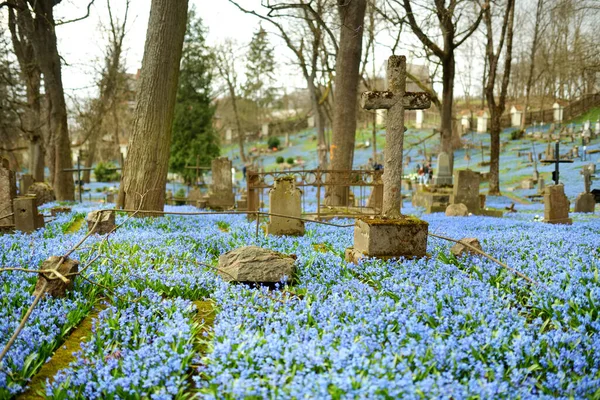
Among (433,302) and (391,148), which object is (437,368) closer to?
(433,302)

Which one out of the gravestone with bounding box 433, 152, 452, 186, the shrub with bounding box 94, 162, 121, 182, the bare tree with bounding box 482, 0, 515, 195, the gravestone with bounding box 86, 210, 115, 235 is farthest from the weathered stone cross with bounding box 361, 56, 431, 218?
the shrub with bounding box 94, 162, 121, 182

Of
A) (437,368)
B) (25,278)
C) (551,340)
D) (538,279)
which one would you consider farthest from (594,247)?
(25,278)

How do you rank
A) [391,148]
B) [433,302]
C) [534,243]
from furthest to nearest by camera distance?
[534,243]
[391,148]
[433,302]

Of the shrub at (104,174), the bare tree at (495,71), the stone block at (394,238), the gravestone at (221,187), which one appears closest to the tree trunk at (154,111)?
the stone block at (394,238)

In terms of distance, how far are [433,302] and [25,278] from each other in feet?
13.6

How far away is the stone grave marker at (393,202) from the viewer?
18.5 ft

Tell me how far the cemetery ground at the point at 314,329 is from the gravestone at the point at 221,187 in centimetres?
1211

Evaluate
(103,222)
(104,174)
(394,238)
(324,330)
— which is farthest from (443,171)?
(104,174)

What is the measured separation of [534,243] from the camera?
21.6ft

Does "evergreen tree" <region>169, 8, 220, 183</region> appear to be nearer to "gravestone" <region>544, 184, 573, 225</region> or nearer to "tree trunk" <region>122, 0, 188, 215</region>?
"tree trunk" <region>122, 0, 188, 215</region>

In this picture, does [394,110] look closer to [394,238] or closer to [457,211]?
[394,238]

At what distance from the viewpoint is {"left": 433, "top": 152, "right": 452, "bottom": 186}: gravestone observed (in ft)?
67.7

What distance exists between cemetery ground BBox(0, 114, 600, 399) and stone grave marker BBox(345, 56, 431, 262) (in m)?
0.24

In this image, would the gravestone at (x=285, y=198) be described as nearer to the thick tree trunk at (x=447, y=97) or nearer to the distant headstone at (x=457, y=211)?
the distant headstone at (x=457, y=211)
